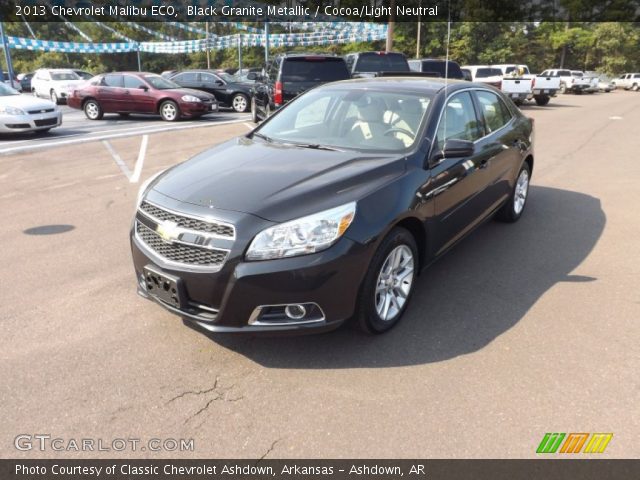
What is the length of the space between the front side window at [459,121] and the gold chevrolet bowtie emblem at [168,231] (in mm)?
2050

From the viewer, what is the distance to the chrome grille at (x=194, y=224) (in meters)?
2.95

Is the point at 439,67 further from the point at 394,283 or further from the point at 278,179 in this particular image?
the point at 278,179

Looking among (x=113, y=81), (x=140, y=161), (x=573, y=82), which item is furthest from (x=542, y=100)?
(x=140, y=161)

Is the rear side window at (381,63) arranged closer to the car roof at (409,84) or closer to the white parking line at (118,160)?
the white parking line at (118,160)

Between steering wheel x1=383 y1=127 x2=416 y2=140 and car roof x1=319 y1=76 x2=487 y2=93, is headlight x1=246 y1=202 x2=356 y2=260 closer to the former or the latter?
steering wheel x1=383 y1=127 x2=416 y2=140

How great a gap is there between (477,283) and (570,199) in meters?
3.46

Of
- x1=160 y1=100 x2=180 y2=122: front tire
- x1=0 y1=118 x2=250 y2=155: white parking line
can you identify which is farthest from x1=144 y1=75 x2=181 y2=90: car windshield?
x1=0 y1=118 x2=250 y2=155: white parking line

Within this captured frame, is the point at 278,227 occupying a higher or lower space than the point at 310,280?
higher

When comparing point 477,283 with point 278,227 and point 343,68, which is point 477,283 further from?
point 343,68

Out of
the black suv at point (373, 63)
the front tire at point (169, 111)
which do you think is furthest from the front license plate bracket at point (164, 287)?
the front tire at point (169, 111)

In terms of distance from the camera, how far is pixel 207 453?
8.18 ft

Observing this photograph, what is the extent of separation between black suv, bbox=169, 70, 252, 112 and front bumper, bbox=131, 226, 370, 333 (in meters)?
16.5
